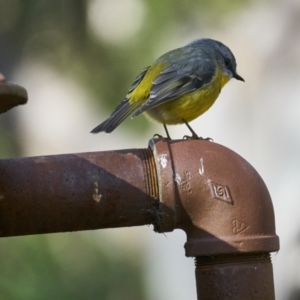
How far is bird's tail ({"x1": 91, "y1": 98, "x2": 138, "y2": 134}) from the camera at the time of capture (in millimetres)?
4449

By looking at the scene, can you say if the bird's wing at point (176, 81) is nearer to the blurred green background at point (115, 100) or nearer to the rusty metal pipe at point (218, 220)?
the rusty metal pipe at point (218, 220)

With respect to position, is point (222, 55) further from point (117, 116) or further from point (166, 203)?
point (166, 203)

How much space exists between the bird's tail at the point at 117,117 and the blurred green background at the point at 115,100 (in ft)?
8.65

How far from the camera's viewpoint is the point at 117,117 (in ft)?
15.3

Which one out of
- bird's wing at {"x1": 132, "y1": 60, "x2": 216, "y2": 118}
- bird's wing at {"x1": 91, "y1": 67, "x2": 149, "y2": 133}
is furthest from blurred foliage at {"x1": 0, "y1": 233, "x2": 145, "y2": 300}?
bird's wing at {"x1": 132, "y1": 60, "x2": 216, "y2": 118}

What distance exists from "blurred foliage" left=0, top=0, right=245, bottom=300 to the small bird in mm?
2465

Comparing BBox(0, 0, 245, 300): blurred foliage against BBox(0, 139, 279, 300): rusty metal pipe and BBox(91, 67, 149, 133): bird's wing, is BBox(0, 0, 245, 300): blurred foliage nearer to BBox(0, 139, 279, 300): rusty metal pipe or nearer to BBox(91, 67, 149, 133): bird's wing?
BBox(91, 67, 149, 133): bird's wing

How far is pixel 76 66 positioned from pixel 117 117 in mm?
4164

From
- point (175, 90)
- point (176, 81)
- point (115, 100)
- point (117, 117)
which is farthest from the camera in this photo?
point (115, 100)

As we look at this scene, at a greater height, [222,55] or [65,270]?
[222,55]

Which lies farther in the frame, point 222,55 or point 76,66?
point 76,66

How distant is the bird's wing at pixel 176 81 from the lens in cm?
478

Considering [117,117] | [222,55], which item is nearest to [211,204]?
[117,117]

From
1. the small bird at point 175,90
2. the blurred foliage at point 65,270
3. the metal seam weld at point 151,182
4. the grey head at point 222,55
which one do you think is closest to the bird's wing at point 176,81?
the small bird at point 175,90
